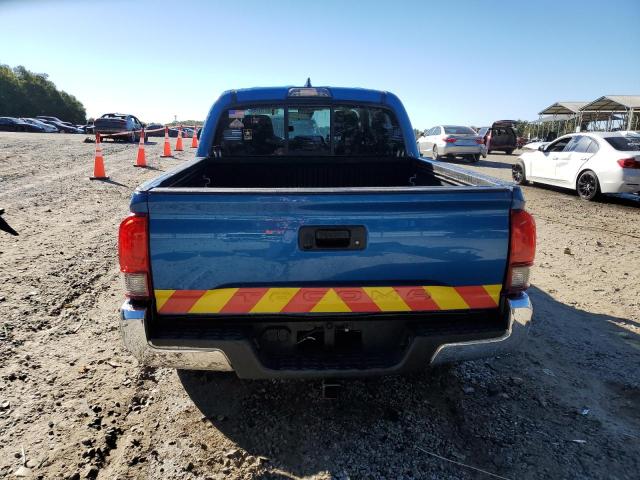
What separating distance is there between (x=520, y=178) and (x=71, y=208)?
11942mm

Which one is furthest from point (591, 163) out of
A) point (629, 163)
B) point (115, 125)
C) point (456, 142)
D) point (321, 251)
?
point (115, 125)

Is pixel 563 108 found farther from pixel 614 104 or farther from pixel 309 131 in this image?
pixel 309 131

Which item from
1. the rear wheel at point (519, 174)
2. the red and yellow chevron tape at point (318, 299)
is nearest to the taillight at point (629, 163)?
the rear wheel at point (519, 174)

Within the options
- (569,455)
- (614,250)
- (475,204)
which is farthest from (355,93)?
(614,250)

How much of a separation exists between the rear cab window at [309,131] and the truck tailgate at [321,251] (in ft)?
7.49

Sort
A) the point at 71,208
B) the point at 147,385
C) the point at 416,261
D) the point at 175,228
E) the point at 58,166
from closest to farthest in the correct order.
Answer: the point at 175,228 < the point at 416,261 < the point at 147,385 < the point at 71,208 < the point at 58,166

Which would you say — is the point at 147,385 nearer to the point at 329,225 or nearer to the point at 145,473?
the point at 145,473

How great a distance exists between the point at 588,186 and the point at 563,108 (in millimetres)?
35548

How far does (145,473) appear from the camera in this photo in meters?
2.20

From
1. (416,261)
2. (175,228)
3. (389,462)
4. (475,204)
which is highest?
(475,204)

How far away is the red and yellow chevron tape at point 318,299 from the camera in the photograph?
7.22 ft

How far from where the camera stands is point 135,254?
212 centimetres

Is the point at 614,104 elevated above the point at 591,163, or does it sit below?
above

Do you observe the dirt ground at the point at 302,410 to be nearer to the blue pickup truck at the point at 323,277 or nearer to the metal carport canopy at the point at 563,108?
the blue pickup truck at the point at 323,277
